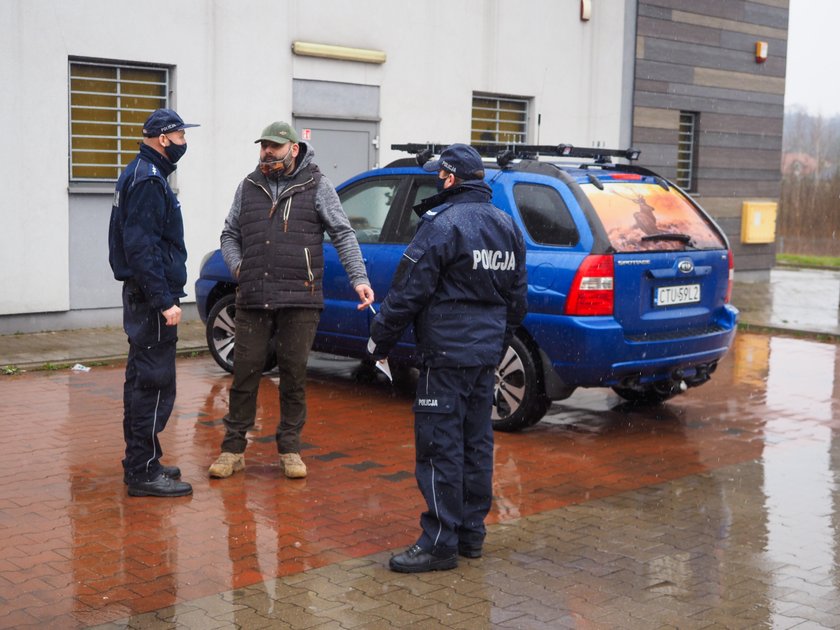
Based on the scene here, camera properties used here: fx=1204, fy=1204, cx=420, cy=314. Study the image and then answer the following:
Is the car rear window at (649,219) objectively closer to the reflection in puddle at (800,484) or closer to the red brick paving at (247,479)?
the red brick paving at (247,479)

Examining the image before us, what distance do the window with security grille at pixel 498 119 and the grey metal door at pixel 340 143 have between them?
6.42ft

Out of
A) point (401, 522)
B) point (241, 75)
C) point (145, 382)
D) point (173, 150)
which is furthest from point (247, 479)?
point (241, 75)

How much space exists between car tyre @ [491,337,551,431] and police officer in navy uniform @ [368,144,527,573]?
243cm

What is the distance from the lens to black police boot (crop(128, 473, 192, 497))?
21.0 ft

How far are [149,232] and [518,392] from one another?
292 centimetres

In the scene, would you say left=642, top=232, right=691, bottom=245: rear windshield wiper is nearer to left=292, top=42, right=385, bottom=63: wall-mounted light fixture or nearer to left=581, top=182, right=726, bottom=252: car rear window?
left=581, top=182, right=726, bottom=252: car rear window

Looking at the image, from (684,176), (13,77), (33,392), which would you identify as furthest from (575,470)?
(684,176)

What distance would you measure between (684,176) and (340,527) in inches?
573

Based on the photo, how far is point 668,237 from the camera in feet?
26.8

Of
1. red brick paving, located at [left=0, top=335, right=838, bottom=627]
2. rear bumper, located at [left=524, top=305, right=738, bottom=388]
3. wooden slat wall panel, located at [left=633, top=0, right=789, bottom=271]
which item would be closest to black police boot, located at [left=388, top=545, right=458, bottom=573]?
red brick paving, located at [left=0, top=335, right=838, bottom=627]

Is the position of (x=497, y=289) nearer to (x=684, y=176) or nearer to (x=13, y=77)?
(x=13, y=77)

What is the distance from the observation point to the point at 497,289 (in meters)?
5.52

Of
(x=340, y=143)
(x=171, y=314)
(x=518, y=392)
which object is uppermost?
(x=340, y=143)

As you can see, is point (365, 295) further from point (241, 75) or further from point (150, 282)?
point (241, 75)
